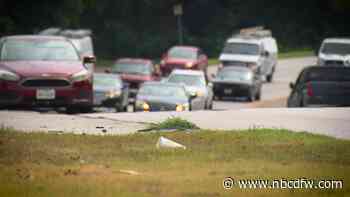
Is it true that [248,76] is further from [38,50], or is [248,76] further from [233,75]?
[38,50]

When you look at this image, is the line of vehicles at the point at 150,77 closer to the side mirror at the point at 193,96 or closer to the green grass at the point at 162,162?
the side mirror at the point at 193,96

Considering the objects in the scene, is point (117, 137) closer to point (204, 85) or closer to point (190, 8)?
point (204, 85)

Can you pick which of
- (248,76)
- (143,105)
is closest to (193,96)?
(143,105)

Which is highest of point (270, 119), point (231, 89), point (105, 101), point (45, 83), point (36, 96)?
point (45, 83)

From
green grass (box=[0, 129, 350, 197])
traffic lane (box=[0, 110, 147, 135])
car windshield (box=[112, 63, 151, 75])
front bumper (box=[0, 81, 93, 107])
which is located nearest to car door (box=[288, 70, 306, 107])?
front bumper (box=[0, 81, 93, 107])

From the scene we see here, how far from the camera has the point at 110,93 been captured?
3562 centimetres

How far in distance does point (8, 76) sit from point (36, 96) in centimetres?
60

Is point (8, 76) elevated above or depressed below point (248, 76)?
above

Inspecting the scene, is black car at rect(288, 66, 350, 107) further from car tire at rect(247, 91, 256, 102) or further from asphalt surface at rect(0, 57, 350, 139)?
car tire at rect(247, 91, 256, 102)

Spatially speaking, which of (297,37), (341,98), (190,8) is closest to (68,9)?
(190,8)

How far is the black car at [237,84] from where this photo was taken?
45.2 metres

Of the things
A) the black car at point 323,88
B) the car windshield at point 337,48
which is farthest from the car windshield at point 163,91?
the car windshield at point 337,48

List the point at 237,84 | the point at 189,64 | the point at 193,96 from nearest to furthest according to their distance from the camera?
1. the point at 193,96
2. the point at 237,84
3. the point at 189,64

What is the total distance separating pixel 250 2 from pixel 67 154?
63884 mm
